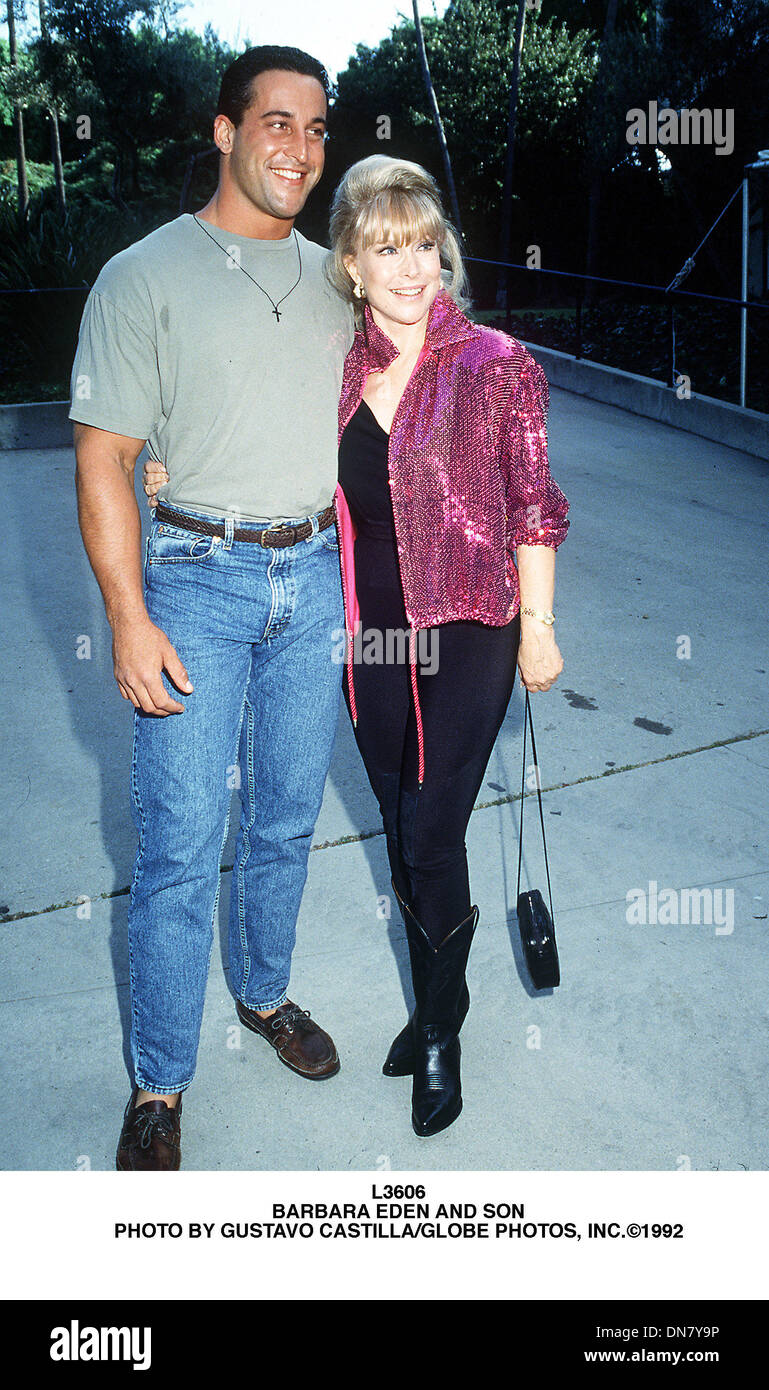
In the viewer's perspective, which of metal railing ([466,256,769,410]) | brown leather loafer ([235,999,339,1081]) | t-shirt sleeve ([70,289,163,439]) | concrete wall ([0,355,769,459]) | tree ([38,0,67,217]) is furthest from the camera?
tree ([38,0,67,217])

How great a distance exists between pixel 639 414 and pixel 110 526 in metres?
8.73

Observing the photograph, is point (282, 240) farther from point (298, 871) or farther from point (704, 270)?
point (704, 270)

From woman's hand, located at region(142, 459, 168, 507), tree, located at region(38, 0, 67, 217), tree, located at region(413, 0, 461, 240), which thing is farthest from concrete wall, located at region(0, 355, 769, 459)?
tree, located at region(38, 0, 67, 217)

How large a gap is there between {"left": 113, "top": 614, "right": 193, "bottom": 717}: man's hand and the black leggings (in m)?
0.47

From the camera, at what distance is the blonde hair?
2309mm

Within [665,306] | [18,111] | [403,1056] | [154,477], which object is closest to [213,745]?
[154,477]

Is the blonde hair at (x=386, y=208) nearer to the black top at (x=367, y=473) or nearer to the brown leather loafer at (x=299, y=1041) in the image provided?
the black top at (x=367, y=473)

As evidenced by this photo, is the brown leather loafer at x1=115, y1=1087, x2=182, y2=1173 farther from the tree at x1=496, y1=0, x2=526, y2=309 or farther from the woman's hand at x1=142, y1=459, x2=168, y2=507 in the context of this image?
the tree at x1=496, y1=0, x2=526, y2=309

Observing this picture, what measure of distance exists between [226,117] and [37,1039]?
212 cm

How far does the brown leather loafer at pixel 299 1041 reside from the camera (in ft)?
8.80

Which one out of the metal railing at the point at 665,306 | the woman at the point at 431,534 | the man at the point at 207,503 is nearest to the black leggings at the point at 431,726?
the woman at the point at 431,534

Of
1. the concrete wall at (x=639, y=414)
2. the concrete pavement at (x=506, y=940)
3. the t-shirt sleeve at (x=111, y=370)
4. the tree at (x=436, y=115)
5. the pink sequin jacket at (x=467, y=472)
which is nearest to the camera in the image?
the t-shirt sleeve at (x=111, y=370)

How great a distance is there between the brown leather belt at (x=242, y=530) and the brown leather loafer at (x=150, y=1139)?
3.95ft

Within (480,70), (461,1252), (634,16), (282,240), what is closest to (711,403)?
(282,240)
